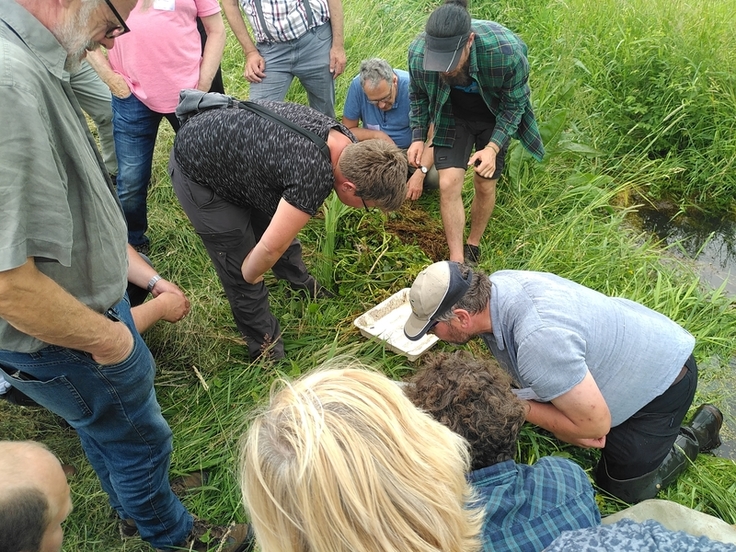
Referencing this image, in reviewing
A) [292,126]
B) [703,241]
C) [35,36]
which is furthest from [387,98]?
[35,36]

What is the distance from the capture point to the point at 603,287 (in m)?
3.46

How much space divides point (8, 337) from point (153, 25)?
2.33 meters

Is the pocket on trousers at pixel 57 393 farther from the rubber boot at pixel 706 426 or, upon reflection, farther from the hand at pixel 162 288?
the rubber boot at pixel 706 426

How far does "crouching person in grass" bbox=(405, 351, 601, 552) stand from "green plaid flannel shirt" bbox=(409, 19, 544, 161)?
7.47 ft

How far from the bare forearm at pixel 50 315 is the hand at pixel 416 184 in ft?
9.47

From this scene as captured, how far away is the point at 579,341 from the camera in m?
1.93

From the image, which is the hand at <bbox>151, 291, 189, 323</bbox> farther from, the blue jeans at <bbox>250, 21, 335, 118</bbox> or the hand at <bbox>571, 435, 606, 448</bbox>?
the blue jeans at <bbox>250, 21, 335, 118</bbox>

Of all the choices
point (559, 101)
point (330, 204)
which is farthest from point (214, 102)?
point (559, 101)

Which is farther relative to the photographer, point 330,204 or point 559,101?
point 559,101

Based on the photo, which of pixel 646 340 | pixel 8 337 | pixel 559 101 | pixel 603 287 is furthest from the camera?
pixel 559 101

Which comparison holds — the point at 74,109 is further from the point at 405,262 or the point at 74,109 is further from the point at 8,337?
the point at 405,262

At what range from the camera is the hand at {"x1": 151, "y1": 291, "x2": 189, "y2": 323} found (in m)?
2.50

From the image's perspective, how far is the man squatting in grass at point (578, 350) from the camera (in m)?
1.93

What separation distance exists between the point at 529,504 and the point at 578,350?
61 centimetres
